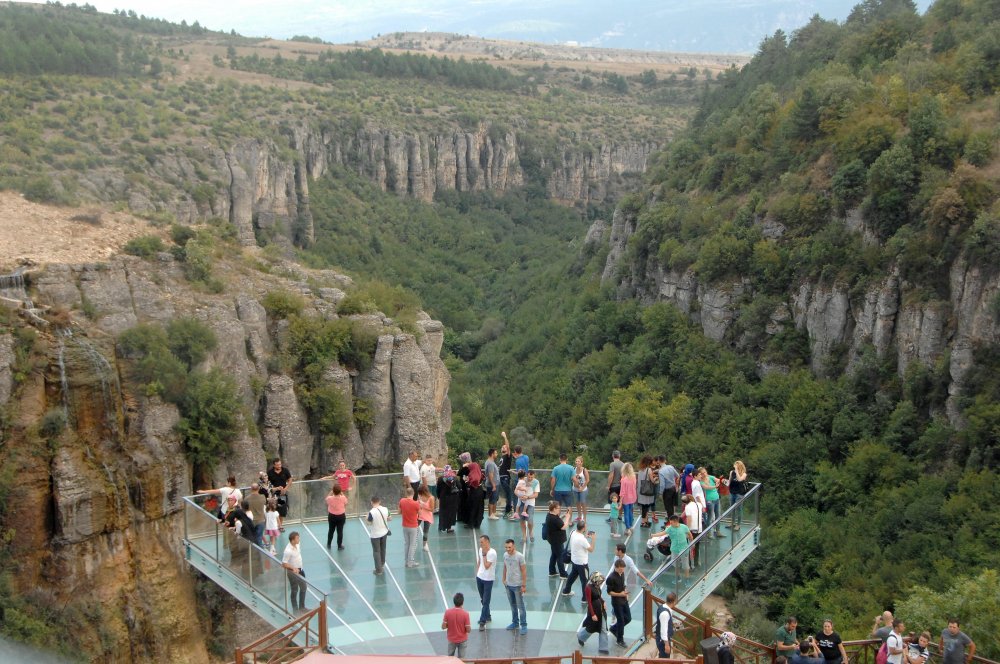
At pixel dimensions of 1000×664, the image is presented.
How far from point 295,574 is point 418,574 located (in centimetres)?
287

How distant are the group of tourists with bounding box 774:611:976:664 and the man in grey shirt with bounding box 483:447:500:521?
21.3ft

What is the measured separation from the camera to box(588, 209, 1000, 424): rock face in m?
38.4

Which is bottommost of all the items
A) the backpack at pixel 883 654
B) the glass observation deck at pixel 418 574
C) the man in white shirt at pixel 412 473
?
the glass observation deck at pixel 418 574

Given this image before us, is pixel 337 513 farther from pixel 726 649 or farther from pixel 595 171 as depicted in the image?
pixel 595 171

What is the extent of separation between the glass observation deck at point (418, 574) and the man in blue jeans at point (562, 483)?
0.61 meters

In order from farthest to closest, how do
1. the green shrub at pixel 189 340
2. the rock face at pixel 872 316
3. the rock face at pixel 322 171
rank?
the rock face at pixel 322 171 < the rock face at pixel 872 316 < the green shrub at pixel 189 340

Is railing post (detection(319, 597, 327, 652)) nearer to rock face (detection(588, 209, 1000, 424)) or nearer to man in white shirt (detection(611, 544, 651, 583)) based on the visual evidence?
man in white shirt (detection(611, 544, 651, 583))

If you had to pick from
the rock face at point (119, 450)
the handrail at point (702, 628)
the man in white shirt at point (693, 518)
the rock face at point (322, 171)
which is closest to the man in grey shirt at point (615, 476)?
the man in white shirt at point (693, 518)

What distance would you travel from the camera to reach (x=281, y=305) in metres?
29.2

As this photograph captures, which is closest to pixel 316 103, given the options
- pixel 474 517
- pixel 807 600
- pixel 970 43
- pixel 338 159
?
pixel 338 159

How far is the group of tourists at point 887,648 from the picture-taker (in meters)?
16.8

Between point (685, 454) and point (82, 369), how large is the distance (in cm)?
2688

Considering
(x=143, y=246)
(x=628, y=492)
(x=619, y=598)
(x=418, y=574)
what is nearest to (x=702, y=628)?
(x=619, y=598)

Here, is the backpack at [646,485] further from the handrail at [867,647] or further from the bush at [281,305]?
the bush at [281,305]
